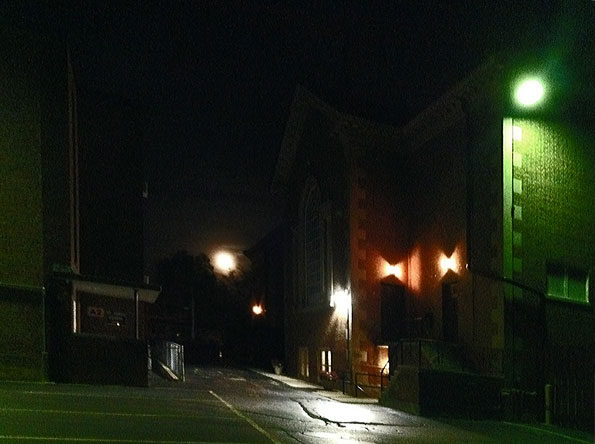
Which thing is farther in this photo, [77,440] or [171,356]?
[171,356]

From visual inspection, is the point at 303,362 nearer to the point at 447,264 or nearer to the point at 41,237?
the point at 447,264

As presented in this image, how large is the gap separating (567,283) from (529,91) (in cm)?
516

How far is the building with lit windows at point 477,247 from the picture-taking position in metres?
15.6

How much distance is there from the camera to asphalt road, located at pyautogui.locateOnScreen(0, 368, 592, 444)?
9414 mm

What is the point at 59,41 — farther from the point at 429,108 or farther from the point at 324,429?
the point at 324,429

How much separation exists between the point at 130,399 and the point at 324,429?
4.61 meters

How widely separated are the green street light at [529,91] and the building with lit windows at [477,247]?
1.3 inches

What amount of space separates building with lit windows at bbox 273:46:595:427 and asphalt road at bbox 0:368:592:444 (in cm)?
193

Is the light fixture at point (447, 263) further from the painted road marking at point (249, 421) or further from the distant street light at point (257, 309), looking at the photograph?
the distant street light at point (257, 309)

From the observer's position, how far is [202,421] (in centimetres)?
1123

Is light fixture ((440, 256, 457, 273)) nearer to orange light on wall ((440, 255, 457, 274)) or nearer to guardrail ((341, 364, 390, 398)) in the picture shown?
orange light on wall ((440, 255, 457, 274))

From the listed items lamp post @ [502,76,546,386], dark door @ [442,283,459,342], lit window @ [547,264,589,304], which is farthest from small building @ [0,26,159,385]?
lit window @ [547,264,589,304]

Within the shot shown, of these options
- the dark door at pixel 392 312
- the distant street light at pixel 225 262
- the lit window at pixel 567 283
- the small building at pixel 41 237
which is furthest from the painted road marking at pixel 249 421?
the distant street light at pixel 225 262

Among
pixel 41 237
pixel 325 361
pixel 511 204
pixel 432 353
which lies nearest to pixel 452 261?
pixel 432 353
